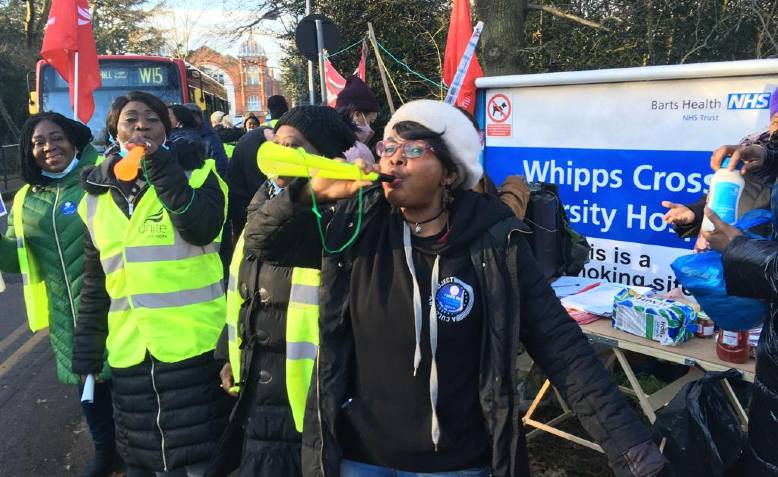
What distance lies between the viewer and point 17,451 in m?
3.91

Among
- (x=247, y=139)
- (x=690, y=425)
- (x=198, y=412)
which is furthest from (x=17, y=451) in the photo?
(x=690, y=425)

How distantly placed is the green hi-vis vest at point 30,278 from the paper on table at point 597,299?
9.02 feet

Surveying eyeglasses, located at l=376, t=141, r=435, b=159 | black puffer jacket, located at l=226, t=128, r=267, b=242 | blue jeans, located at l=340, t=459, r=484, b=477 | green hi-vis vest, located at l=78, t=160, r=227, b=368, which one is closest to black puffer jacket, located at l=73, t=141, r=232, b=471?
green hi-vis vest, located at l=78, t=160, r=227, b=368

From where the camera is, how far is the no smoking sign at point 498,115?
4723 mm

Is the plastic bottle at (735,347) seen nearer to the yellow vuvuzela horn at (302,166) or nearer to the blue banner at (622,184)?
the blue banner at (622,184)

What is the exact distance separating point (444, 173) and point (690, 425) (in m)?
1.29

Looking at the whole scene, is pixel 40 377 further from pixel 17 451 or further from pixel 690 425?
pixel 690 425

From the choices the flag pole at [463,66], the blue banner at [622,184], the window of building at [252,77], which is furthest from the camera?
the window of building at [252,77]

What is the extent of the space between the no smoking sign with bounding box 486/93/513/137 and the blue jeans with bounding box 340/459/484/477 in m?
3.30

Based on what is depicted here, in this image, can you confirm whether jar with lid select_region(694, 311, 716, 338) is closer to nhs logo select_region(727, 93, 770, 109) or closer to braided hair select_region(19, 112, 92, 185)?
nhs logo select_region(727, 93, 770, 109)

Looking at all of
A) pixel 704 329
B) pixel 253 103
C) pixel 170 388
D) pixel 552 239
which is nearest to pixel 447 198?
pixel 170 388

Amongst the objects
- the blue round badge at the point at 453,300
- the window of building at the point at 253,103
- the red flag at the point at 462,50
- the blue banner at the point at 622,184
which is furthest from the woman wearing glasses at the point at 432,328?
the window of building at the point at 253,103

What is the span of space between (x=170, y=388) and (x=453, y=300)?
1.44 meters

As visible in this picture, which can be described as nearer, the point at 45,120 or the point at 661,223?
the point at 45,120
